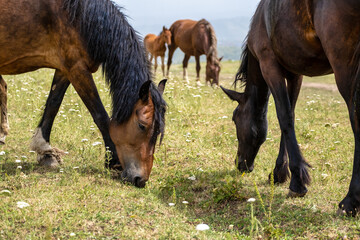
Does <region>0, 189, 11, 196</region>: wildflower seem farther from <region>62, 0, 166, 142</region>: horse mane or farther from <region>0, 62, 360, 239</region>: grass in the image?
<region>62, 0, 166, 142</region>: horse mane

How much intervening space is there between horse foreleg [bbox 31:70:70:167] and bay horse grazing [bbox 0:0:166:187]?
16.9 inches

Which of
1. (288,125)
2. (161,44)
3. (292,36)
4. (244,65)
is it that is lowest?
(161,44)

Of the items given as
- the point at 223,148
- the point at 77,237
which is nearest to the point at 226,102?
the point at 223,148

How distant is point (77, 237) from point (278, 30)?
7.72 ft

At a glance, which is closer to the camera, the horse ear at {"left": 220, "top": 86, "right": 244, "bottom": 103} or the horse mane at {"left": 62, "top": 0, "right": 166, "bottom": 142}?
the horse mane at {"left": 62, "top": 0, "right": 166, "bottom": 142}

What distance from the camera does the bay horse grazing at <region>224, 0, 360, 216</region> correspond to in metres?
2.96

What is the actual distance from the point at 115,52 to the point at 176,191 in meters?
1.54

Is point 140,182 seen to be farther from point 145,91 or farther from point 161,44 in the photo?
point 161,44

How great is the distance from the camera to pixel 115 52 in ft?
13.8

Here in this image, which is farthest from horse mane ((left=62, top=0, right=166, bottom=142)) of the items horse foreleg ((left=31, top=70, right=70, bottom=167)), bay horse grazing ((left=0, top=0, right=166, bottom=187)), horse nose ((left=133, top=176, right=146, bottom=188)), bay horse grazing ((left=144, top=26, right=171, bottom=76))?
bay horse grazing ((left=144, top=26, right=171, bottom=76))

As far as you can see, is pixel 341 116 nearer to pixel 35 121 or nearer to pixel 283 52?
pixel 283 52

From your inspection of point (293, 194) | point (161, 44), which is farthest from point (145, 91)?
point (161, 44)

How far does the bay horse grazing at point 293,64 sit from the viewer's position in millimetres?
2965

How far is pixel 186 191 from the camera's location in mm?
4164
